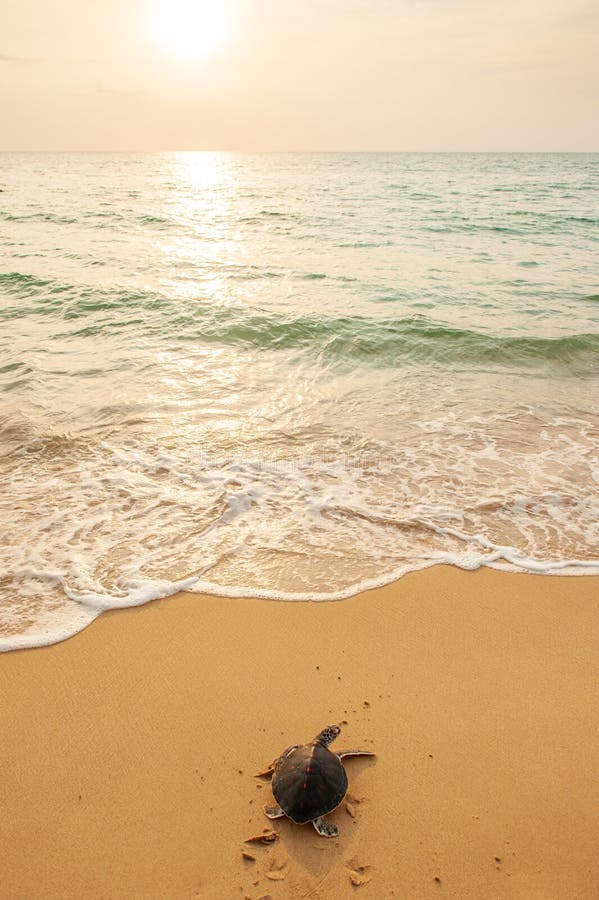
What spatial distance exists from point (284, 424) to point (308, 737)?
4.27m

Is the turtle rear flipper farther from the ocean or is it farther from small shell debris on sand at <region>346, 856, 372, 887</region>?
the ocean

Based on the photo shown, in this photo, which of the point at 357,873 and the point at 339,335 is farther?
A: the point at 339,335

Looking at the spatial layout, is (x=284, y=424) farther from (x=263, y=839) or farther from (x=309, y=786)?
(x=263, y=839)

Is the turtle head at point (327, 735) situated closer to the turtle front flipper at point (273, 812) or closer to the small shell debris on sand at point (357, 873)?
the turtle front flipper at point (273, 812)

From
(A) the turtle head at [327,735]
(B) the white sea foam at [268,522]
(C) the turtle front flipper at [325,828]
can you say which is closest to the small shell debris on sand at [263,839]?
(C) the turtle front flipper at [325,828]

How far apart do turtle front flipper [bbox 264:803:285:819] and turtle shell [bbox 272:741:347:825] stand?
0.16 ft

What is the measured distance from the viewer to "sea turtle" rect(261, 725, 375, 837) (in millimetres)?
2570

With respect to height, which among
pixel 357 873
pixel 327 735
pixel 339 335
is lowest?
pixel 357 873

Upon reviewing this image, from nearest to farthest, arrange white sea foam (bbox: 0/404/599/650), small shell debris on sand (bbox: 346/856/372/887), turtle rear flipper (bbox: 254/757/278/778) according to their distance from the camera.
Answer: small shell debris on sand (bbox: 346/856/372/887), turtle rear flipper (bbox: 254/757/278/778), white sea foam (bbox: 0/404/599/650)

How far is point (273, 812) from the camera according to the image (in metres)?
2.63

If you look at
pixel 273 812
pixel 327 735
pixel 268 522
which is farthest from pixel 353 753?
pixel 268 522

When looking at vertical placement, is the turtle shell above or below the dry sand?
above

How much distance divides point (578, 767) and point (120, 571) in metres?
3.27

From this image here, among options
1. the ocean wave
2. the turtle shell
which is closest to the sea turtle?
the turtle shell
